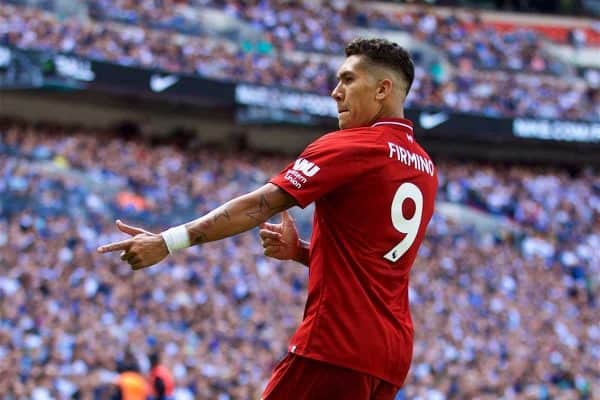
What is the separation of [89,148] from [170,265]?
206 inches

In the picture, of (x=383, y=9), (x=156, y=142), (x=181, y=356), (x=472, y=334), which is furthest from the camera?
(x=383, y=9)

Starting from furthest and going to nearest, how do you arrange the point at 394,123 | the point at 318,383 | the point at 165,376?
the point at 165,376 < the point at 394,123 < the point at 318,383

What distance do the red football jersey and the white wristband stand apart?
0.36 m

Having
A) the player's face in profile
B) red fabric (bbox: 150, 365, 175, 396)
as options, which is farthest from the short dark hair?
red fabric (bbox: 150, 365, 175, 396)

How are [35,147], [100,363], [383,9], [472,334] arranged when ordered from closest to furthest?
1. [100,363]
2. [472,334]
3. [35,147]
4. [383,9]

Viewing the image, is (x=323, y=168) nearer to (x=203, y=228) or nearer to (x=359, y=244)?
(x=359, y=244)

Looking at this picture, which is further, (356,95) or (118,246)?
(356,95)

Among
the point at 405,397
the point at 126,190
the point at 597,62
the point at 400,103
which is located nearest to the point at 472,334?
the point at 405,397

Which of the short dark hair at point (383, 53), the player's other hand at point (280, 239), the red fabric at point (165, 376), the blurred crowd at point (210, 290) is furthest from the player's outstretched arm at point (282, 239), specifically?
the red fabric at point (165, 376)

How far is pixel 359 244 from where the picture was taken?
3.84 metres

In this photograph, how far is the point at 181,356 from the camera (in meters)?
12.9

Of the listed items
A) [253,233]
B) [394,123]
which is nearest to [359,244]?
[394,123]

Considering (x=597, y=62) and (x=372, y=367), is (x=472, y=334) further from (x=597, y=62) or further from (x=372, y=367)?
(x=597, y=62)

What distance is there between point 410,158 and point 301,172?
50 centimetres
